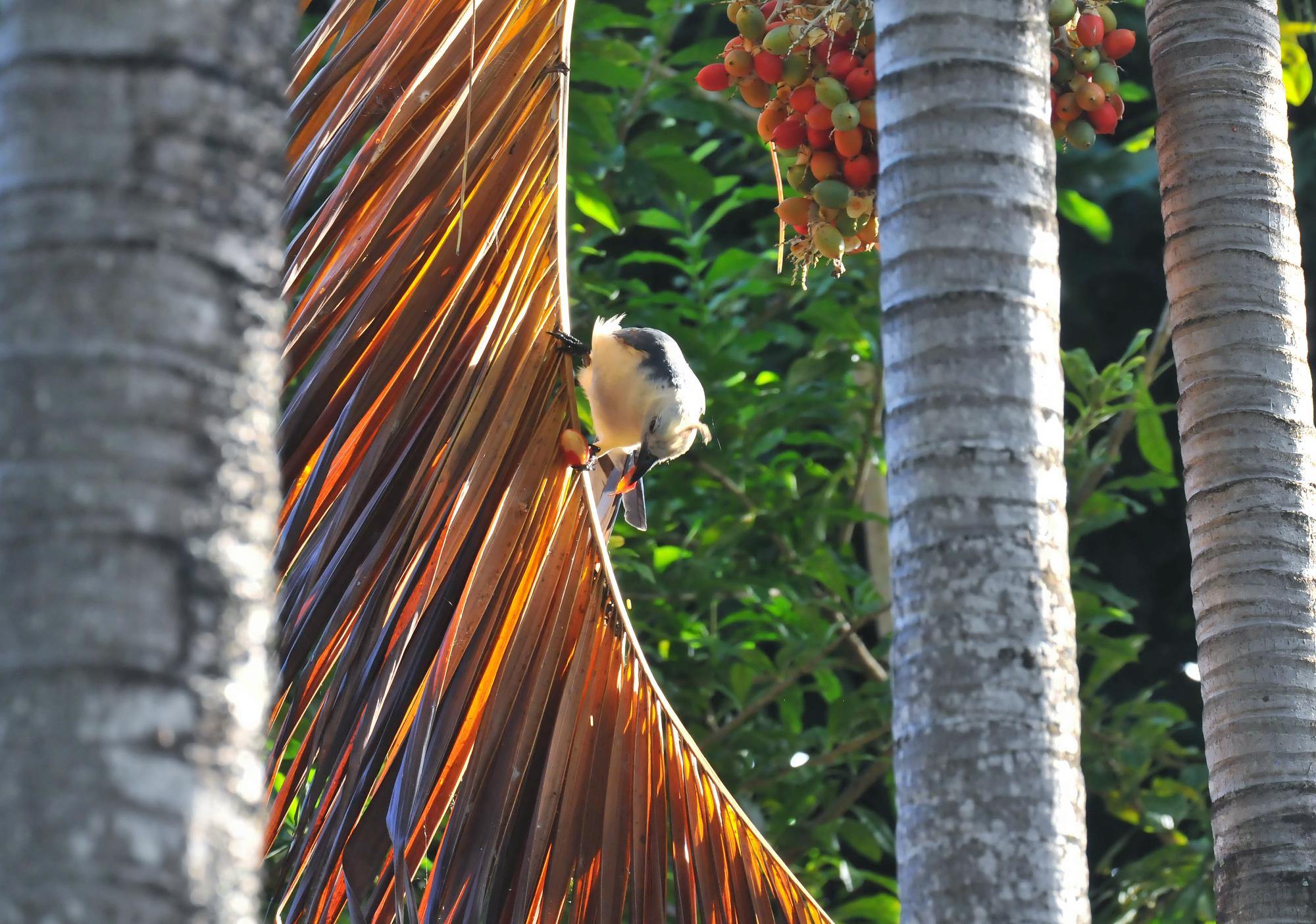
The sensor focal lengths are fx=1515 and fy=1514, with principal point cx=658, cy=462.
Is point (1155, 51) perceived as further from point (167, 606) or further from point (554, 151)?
point (167, 606)

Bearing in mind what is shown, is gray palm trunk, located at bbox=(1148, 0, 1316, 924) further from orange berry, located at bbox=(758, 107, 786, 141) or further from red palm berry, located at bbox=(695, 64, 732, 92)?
red palm berry, located at bbox=(695, 64, 732, 92)

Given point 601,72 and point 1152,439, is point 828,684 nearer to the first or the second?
point 1152,439

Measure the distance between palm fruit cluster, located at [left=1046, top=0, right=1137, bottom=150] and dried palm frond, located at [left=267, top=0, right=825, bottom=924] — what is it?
0.87 meters

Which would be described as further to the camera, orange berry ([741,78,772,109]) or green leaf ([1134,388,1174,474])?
green leaf ([1134,388,1174,474])

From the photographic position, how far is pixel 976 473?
5.64ft

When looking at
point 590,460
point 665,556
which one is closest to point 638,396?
point 590,460

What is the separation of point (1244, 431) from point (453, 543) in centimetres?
133

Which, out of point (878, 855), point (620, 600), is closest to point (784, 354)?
point (878, 855)

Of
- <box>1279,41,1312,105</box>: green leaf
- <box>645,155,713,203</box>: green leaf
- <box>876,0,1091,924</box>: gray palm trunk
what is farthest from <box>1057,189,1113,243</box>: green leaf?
<box>876,0,1091,924</box>: gray palm trunk

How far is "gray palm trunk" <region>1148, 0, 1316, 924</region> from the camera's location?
2.35 meters

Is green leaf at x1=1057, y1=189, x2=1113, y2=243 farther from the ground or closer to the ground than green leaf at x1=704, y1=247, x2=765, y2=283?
farther from the ground

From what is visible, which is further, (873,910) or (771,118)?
(873,910)

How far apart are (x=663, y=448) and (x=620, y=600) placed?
787 mm

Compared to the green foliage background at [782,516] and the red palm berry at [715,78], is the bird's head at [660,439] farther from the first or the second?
the red palm berry at [715,78]
